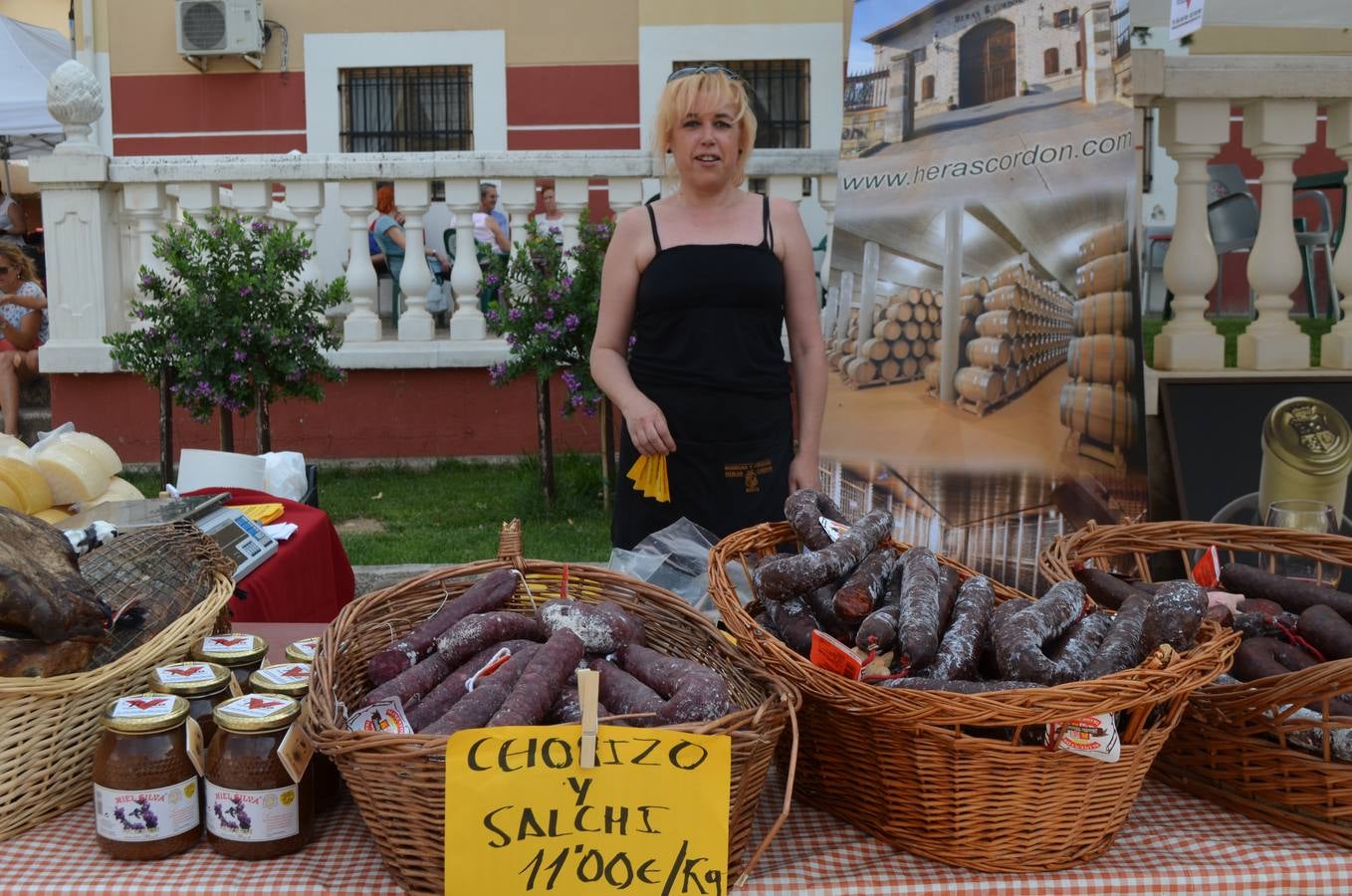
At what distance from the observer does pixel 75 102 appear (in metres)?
6.03

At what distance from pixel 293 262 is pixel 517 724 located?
4603 mm

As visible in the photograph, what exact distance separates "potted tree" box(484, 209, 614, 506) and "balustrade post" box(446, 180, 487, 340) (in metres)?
0.41

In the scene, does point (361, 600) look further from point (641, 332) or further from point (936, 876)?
point (641, 332)

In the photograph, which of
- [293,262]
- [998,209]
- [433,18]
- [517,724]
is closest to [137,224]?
[293,262]

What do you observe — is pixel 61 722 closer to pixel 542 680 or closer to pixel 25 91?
pixel 542 680

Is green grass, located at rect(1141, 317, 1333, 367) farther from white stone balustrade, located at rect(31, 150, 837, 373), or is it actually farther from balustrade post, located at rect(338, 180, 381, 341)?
balustrade post, located at rect(338, 180, 381, 341)

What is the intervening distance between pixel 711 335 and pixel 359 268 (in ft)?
13.1

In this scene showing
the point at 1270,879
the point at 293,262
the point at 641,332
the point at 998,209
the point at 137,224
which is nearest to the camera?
the point at 1270,879

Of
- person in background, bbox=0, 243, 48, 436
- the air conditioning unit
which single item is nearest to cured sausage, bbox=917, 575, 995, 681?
person in background, bbox=0, 243, 48, 436

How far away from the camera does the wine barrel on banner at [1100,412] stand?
356 centimetres

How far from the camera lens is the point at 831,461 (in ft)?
13.3

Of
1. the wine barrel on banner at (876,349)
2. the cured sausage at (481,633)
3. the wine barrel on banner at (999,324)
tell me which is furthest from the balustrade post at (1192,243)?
the cured sausage at (481,633)

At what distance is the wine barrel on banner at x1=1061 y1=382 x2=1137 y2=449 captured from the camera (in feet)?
11.7

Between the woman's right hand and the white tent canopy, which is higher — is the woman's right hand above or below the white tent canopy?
below
